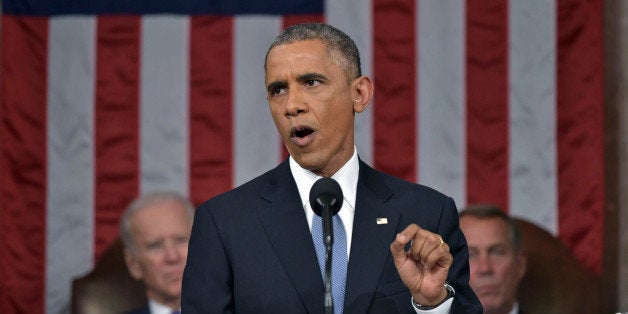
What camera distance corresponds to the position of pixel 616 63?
3.73 meters

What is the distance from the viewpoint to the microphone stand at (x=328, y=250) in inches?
58.7

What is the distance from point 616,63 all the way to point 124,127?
1.91 meters

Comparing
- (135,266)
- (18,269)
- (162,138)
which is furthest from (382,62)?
(18,269)

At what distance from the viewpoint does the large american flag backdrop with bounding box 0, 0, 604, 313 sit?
359 centimetres

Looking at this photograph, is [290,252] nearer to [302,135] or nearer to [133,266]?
[302,135]

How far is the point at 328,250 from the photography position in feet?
5.00

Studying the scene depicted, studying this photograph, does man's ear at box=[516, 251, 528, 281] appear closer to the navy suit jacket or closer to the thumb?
the navy suit jacket

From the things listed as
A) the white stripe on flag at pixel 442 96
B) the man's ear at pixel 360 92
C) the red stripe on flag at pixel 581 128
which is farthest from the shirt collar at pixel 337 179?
the red stripe on flag at pixel 581 128

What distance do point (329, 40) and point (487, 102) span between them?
6.11 ft

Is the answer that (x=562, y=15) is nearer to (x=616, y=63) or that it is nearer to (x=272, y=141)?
(x=616, y=63)

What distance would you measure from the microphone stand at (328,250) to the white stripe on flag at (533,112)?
2.15m

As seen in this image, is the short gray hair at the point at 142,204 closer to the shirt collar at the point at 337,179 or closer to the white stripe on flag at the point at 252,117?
the white stripe on flag at the point at 252,117

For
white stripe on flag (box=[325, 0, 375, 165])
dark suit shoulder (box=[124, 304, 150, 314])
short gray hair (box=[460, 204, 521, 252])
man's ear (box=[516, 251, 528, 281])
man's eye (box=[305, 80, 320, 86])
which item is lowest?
dark suit shoulder (box=[124, 304, 150, 314])

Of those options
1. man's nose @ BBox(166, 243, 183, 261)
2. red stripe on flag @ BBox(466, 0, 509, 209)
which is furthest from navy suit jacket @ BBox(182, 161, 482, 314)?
red stripe on flag @ BBox(466, 0, 509, 209)
